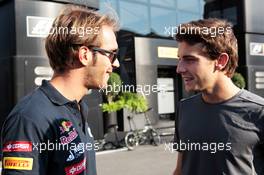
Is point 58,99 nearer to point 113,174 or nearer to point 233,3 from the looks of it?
point 113,174

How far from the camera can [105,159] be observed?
988cm

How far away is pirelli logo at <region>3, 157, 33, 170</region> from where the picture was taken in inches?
66.6

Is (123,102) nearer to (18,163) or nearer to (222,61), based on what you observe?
(222,61)

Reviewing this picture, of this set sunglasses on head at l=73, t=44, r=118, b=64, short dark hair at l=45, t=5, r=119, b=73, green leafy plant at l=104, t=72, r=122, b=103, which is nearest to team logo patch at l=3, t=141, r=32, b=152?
short dark hair at l=45, t=5, r=119, b=73

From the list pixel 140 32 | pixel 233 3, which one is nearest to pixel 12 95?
pixel 140 32

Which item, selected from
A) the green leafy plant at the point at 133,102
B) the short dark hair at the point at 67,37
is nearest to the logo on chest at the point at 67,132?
the short dark hair at the point at 67,37

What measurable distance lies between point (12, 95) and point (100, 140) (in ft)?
10.2

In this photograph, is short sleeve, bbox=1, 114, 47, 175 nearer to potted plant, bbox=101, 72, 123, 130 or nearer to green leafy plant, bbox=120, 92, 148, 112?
potted plant, bbox=101, 72, 123, 130

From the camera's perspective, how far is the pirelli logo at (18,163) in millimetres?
1691

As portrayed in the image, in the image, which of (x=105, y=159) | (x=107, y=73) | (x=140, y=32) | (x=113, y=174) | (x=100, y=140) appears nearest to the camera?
(x=107, y=73)

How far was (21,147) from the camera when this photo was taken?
1710 millimetres

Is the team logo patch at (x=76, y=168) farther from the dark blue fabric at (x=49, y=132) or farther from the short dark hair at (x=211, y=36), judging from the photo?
the short dark hair at (x=211, y=36)

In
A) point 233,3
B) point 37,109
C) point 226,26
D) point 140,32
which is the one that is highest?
point 233,3

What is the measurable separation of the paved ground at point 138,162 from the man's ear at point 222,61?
5709 millimetres
